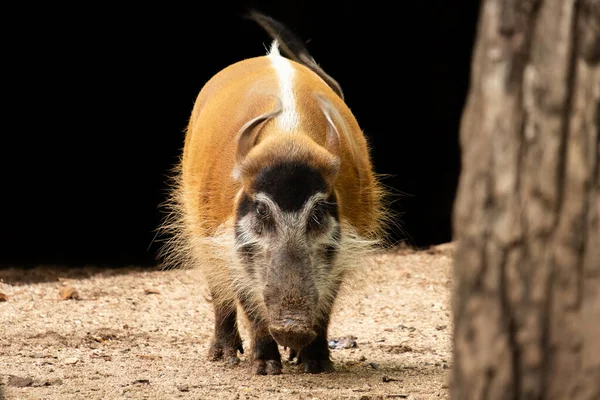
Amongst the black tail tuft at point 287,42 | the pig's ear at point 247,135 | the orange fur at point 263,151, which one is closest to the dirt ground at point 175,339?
the orange fur at point 263,151

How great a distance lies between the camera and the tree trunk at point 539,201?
2361mm

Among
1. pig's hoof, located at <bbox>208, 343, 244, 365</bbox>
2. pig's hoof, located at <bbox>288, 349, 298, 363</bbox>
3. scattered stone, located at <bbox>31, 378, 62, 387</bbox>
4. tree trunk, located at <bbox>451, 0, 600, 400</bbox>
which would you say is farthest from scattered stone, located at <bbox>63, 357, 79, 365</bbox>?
tree trunk, located at <bbox>451, 0, 600, 400</bbox>

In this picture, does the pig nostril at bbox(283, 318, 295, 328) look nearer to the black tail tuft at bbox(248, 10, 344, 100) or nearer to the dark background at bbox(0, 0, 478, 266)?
the black tail tuft at bbox(248, 10, 344, 100)

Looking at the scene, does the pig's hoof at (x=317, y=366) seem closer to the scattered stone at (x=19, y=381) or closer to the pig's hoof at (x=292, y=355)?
the pig's hoof at (x=292, y=355)

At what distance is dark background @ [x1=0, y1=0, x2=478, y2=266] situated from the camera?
1327 cm

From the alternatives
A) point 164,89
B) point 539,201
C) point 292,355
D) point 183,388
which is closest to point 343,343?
point 292,355

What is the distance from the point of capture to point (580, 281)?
7.81 feet

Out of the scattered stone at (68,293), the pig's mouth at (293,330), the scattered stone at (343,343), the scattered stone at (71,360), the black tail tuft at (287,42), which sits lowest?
the scattered stone at (71,360)

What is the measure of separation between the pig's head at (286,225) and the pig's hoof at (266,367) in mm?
288

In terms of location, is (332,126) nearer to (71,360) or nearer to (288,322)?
(288,322)

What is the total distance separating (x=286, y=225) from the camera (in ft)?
16.6

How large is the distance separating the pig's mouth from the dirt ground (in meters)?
0.25

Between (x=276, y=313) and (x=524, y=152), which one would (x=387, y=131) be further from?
(x=524, y=152)

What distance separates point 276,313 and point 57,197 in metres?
8.79
